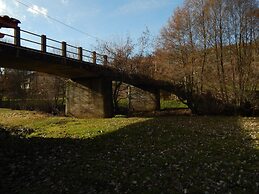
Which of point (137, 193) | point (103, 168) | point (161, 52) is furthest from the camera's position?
point (161, 52)

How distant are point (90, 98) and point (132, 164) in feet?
91.7

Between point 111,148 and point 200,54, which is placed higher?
point 200,54

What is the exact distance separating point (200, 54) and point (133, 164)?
27418 mm

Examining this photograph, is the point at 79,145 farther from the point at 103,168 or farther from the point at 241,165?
the point at 241,165

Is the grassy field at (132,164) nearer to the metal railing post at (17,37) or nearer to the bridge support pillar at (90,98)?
the metal railing post at (17,37)

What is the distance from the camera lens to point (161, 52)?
4025 centimetres

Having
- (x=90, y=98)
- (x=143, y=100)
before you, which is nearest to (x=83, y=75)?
(x=90, y=98)

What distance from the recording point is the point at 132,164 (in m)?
13.8

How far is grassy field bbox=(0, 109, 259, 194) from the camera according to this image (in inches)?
434

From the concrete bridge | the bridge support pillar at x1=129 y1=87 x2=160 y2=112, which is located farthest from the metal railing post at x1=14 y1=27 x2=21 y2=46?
the bridge support pillar at x1=129 y1=87 x2=160 y2=112

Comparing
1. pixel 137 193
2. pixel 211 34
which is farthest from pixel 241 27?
pixel 137 193

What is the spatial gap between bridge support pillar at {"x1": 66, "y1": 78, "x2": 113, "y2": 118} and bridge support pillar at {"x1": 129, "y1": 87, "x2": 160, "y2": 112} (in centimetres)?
1269

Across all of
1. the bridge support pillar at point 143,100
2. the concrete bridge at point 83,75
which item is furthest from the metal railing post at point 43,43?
the bridge support pillar at point 143,100

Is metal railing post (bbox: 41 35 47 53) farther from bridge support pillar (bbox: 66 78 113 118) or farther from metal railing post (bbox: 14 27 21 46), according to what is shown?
bridge support pillar (bbox: 66 78 113 118)
